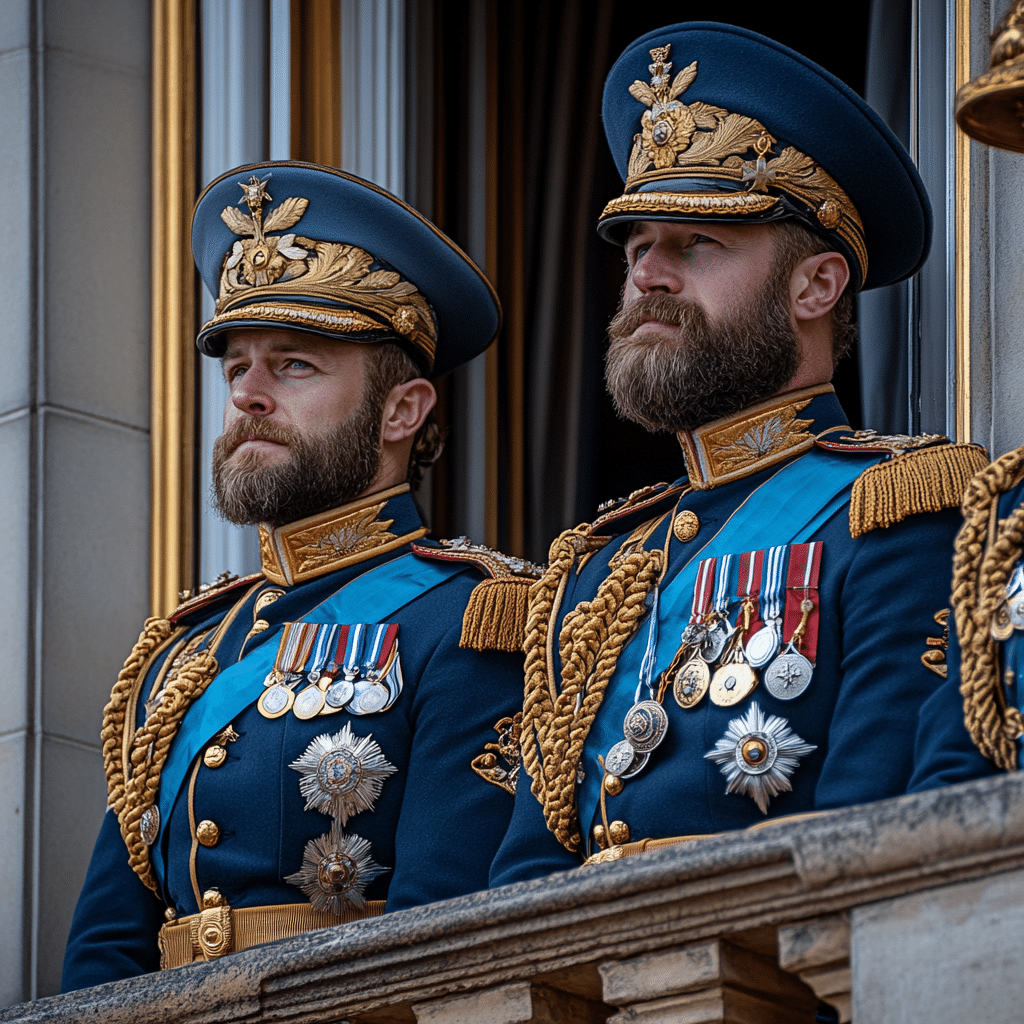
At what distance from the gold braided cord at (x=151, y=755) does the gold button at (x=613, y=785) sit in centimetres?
106

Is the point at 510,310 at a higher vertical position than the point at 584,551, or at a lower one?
higher

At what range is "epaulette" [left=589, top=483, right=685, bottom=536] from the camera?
4.33 metres

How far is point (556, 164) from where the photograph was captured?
20.5 feet

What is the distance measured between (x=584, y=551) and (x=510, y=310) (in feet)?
6.27

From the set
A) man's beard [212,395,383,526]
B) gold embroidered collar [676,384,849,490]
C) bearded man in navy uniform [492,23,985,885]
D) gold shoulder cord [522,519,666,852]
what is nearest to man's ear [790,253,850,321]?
bearded man in navy uniform [492,23,985,885]

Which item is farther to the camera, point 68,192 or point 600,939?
point 68,192

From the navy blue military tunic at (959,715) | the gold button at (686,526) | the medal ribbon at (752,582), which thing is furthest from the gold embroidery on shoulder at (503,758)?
the navy blue military tunic at (959,715)

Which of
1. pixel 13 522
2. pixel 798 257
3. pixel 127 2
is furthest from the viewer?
pixel 127 2

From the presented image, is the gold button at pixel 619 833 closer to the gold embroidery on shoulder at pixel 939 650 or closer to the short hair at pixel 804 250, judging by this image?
the gold embroidery on shoulder at pixel 939 650

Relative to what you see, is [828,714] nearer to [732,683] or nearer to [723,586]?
[732,683]

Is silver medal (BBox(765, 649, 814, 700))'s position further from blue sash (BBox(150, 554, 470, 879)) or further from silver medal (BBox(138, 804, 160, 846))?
→ silver medal (BBox(138, 804, 160, 846))

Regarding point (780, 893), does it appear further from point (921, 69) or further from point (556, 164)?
point (556, 164)

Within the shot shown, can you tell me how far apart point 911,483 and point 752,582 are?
301 mm

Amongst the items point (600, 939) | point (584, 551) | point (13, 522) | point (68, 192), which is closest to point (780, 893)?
point (600, 939)
